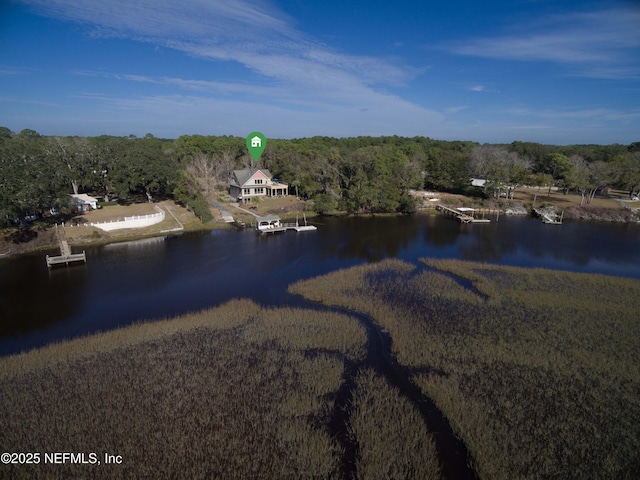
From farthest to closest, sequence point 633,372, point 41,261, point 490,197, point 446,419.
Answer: point 490,197 → point 41,261 → point 633,372 → point 446,419

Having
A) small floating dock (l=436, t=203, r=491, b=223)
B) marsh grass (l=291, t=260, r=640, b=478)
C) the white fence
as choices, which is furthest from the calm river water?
marsh grass (l=291, t=260, r=640, b=478)

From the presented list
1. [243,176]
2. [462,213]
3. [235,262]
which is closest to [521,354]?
[235,262]

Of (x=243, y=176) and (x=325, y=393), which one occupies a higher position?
(x=243, y=176)

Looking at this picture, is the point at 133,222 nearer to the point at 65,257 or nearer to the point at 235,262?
the point at 65,257

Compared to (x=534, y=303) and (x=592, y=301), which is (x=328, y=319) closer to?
(x=534, y=303)

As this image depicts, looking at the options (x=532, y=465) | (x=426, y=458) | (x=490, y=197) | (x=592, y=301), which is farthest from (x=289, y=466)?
(x=490, y=197)

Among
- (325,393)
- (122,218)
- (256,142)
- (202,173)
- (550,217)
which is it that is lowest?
(325,393)

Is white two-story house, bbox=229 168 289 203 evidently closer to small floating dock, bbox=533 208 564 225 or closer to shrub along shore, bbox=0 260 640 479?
shrub along shore, bbox=0 260 640 479
